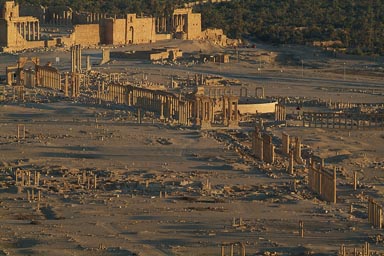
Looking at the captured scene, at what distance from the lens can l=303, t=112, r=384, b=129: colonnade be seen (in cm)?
3900

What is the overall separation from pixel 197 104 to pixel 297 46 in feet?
104

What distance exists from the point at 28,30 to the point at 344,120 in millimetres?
26032

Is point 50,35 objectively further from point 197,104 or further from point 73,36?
point 197,104

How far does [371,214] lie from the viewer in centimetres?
2391

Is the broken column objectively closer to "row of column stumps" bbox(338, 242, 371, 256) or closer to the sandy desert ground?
the sandy desert ground

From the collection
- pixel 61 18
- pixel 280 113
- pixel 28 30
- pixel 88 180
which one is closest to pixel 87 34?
pixel 28 30

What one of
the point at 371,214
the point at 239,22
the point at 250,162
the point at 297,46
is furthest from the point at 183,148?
the point at 239,22

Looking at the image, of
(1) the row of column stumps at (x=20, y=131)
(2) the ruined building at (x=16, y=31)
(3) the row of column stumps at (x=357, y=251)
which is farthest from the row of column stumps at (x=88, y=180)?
(2) the ruined building at (x=16, y=31)

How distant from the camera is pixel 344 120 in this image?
40188mm

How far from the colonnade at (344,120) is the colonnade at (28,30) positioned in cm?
2394

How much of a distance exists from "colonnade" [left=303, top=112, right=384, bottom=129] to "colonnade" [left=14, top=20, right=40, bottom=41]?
2394 centimetres

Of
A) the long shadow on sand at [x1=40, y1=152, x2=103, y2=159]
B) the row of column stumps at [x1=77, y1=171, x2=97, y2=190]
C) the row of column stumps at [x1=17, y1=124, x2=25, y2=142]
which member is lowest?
the row of column stumps at [x1=17, y1=124, x2=25, y2=142]

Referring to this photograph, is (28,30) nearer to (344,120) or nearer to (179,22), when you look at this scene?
(179,22)

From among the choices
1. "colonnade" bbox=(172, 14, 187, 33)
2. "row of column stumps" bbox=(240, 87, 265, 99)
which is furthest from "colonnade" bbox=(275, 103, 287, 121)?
"colonnade" bbox=(172, 14, 187, 33)
